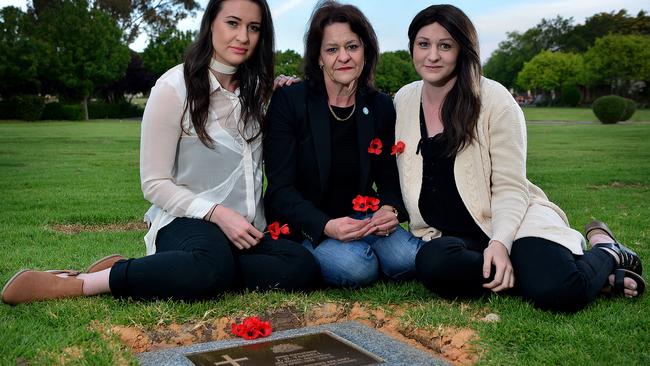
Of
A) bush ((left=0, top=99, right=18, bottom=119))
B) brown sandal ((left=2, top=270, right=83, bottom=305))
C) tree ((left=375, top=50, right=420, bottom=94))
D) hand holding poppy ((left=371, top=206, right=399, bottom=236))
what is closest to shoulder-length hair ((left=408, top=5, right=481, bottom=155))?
hand holding poppy ((left=371, top=206, right=399, bottom=236))

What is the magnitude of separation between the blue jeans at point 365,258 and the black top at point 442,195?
203mm

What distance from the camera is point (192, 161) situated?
4035mm

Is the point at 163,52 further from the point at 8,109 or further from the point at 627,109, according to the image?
the point at 627,109

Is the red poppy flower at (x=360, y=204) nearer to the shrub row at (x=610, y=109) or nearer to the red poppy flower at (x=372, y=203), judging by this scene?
the red poppy flower at (x=372, y=203)

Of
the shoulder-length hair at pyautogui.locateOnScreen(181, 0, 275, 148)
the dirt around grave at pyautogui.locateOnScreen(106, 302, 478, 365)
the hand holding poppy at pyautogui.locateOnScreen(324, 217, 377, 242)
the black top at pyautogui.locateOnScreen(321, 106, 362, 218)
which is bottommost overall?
the dirt around grave at pyautogui.locateOnScreen(106, 302, 478, 365)

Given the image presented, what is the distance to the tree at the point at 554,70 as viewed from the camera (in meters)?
72.2

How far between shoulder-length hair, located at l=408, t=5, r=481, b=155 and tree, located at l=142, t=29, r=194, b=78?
48.1m

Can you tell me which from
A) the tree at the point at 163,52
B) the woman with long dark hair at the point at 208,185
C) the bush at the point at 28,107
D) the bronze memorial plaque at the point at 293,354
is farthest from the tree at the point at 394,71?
the bronze memorial plaque at the point at 293,354

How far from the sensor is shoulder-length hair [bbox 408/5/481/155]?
12.9 feet

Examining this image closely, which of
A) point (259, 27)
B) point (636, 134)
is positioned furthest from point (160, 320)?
point (636, 134)

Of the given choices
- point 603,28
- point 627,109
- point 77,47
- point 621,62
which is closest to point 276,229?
point 627,109

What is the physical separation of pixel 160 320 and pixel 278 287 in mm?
793

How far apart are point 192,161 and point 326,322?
1198 millimetres

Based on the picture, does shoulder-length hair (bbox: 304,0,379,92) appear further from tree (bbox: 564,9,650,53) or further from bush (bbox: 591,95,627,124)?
tree (bbox: 564,9,650,53)
